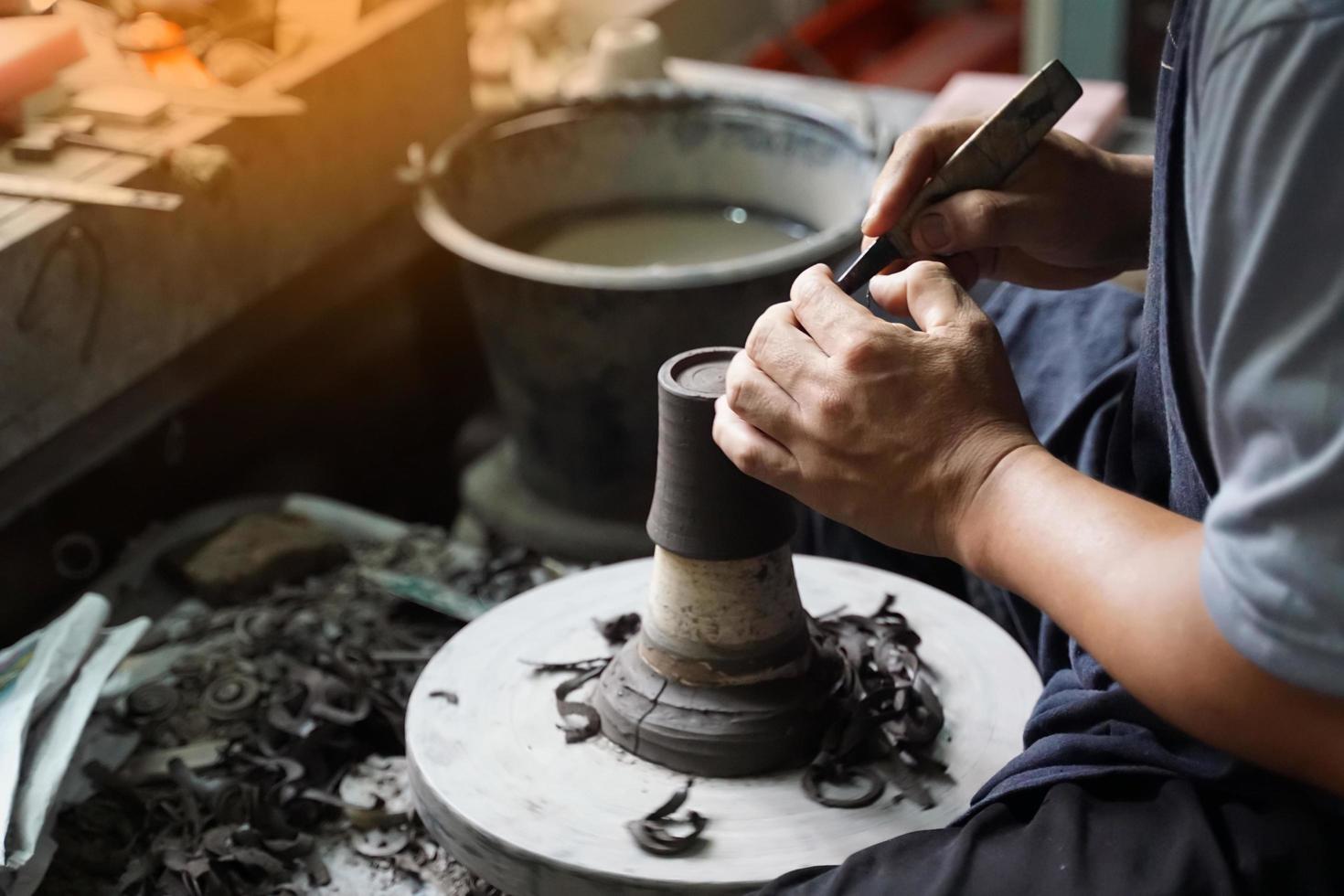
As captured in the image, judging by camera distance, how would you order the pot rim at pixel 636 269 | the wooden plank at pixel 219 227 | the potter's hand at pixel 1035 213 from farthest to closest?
the pot rim at pixel 636 269 < the wooden plank at pixel 219 227 < the potter's hand at pixel 1035 213

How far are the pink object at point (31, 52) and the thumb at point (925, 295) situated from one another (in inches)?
60.5

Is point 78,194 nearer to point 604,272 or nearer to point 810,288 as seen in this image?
point 604,272

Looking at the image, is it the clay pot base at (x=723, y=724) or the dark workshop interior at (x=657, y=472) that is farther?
the clay pot base at (x=723, y=724)

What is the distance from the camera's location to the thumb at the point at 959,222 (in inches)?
57.7

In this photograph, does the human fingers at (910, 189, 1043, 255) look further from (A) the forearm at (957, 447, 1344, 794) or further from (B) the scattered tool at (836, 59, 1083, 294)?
(A) the forearm at (957, 447, 1344, 794)

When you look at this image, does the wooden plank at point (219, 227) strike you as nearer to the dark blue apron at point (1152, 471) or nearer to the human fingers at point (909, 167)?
the human fingers at point (909, 167)

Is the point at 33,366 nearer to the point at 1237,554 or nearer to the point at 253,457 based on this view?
the point at 253,457

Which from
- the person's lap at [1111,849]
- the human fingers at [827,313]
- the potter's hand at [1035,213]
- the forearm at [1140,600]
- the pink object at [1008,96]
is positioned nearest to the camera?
the forearm at [1140,600]

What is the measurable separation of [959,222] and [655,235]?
4.98ft

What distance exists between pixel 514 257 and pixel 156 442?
84 centimetres

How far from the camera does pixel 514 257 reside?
2396 mm

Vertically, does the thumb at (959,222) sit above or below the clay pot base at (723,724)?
above

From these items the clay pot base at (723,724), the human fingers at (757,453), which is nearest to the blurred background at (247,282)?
the clay pot base at (723,724)

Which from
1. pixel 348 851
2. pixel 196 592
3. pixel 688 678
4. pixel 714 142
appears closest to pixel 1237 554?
pixel 688 678
